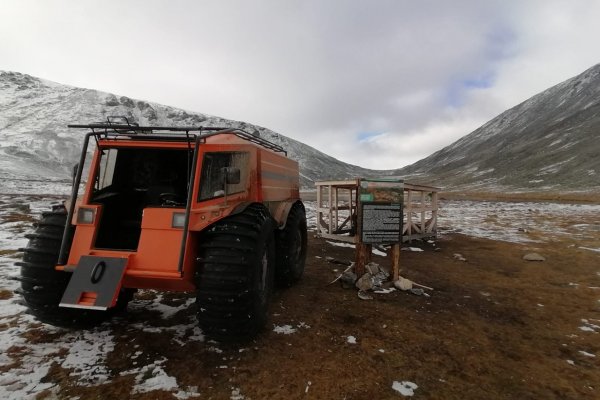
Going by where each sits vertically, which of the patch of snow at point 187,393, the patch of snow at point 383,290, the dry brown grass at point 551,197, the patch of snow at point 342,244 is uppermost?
the dry brown grass at point 551,197

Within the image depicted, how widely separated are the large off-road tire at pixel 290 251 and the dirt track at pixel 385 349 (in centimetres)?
35

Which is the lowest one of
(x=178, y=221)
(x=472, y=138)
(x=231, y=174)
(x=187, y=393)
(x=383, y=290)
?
(x=187, y=393)

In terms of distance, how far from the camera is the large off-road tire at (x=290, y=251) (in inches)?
293

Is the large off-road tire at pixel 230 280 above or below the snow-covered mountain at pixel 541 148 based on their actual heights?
below

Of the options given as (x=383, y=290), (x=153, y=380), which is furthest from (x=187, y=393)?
(x=383, y=290)

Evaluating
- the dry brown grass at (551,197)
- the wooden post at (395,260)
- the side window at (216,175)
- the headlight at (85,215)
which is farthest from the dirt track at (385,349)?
the dry brown grass at (551,197)

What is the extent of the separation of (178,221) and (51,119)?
15221cm

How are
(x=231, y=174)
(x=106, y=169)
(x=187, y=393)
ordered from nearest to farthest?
(x=187, y=393)
(x=231, y=174)
(x=106, y=169)

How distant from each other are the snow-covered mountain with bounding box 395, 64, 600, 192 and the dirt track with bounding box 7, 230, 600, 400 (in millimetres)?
80897

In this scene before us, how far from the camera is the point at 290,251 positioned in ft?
25.0

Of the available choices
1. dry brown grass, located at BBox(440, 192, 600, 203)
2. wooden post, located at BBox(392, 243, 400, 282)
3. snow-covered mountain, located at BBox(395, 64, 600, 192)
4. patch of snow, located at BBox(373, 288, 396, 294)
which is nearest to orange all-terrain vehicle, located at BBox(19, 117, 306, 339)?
patch of snow, located at BBox(373, 288, 396, 294)

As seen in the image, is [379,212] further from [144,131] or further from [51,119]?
[51,119]

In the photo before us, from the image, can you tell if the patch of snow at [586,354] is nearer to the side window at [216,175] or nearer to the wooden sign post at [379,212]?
the wooden sign post at [379,212]

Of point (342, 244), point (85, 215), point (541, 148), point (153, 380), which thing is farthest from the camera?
point (541, 148)
